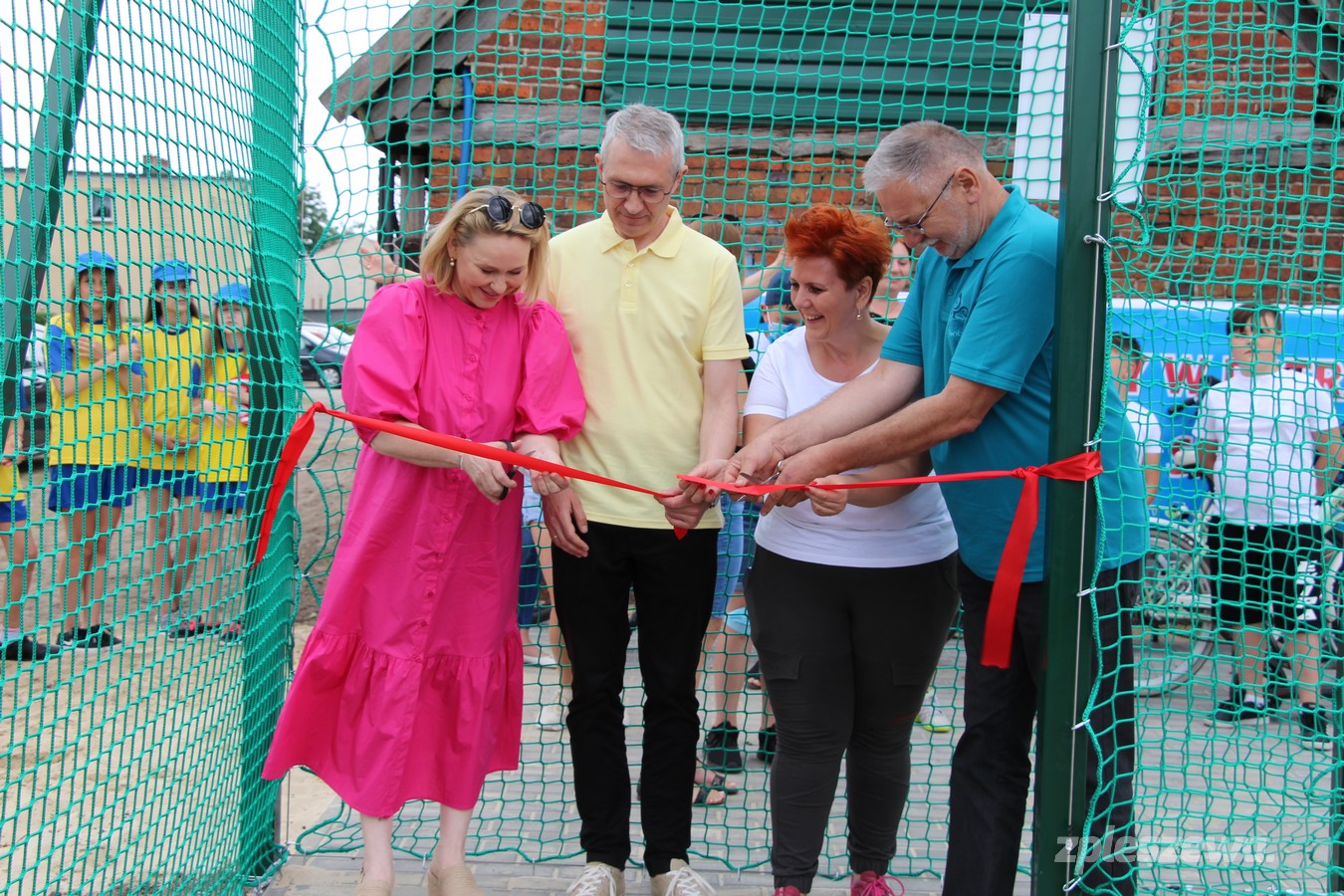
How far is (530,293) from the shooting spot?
8.59 ft

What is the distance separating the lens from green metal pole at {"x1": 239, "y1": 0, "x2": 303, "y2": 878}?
2.85 meters

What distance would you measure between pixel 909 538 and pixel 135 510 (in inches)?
70.1

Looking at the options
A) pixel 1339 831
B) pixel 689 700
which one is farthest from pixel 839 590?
pixel 1339 831

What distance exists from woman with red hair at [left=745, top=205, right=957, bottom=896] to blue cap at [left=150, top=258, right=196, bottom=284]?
4.48ft

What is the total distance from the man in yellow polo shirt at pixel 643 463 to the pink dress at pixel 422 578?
131mm

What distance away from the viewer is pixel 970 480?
2.39m

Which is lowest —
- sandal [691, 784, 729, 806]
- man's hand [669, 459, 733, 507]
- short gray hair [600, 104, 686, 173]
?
sandal [691, 784, 729, 806]

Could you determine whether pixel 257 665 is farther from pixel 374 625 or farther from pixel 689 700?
pixel 689 700

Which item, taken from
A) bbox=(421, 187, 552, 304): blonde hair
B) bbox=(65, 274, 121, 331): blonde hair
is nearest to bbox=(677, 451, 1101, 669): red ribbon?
bbox=(421, 187, 552, 304): blonde hair

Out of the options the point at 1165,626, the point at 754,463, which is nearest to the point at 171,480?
the point at 754,463

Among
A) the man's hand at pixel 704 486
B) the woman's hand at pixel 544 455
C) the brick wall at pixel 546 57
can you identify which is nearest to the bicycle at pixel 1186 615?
the man's hand at pixel 704 486

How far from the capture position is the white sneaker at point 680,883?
2.72 m

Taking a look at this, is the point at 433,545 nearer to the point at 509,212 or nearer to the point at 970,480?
the point at 509,212

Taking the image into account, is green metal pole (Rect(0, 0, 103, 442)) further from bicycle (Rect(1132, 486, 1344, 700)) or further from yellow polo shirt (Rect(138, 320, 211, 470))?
bicycle (Rect(1132, 486, 1344, 700))
